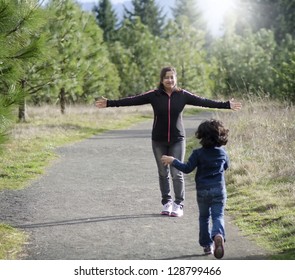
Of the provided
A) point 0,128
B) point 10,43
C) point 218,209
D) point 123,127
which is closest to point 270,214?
point 218,209

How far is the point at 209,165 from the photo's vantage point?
501cm

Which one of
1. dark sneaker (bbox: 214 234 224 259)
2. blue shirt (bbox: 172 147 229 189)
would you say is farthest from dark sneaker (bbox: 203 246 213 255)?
blue shirt (bbox: 172 147 229 189)

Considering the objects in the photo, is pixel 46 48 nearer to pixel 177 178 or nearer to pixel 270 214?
pixel 177 178

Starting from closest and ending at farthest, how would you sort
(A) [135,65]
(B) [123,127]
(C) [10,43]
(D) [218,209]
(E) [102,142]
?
(D) [218,209], (C) [10,43], (E) [102,142], (B) [123,127], (A) [135,65]

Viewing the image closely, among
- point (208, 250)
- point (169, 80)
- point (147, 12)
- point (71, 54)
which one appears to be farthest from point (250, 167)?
point (147, 12)

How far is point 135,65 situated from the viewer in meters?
33.3

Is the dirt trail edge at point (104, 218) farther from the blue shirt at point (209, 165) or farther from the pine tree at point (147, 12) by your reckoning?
the pine tree at point (147, 12)

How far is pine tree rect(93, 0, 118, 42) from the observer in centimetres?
5219

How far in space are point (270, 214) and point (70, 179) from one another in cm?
392

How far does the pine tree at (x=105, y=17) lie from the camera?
52.2 meters

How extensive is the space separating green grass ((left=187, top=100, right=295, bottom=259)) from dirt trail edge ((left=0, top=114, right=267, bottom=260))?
250 mm

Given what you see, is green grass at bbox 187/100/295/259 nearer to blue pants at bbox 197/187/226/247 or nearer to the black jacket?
blue pants at bbox 197/187/226/247

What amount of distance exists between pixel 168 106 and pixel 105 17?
47938mm

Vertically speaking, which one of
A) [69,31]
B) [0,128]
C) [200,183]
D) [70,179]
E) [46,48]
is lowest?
[70,179]
